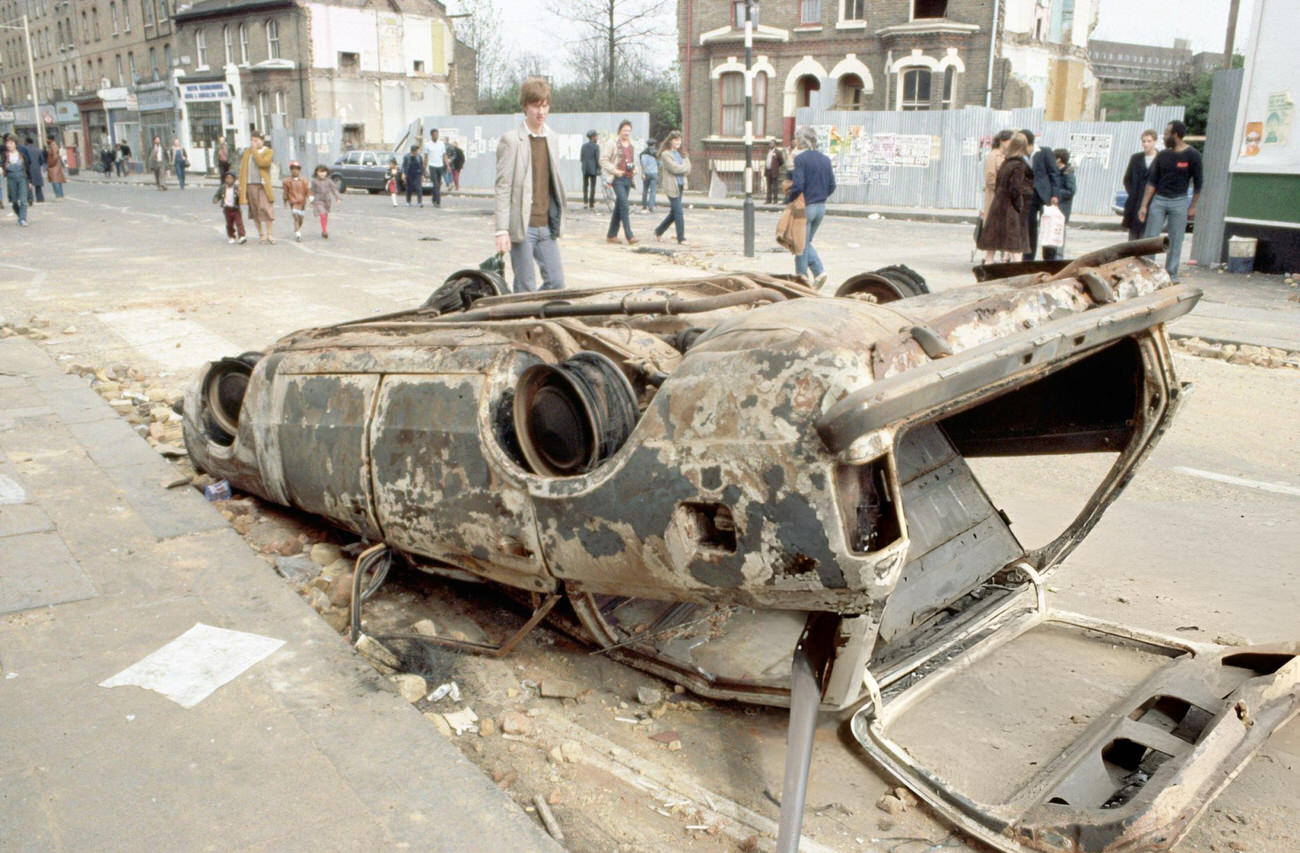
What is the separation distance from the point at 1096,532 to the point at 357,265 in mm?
11298

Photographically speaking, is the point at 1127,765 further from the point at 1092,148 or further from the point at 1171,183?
the point at 1092,148

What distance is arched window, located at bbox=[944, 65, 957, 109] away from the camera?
32.2 meters

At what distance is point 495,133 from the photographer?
3828cm

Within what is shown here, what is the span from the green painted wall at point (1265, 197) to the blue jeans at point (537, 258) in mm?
10556

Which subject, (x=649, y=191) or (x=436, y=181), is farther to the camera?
(x=436, y=181)

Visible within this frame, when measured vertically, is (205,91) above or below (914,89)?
above

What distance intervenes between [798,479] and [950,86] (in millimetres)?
33249

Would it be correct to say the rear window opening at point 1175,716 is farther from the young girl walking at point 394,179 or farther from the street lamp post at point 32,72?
the street lamp post at point 32,72

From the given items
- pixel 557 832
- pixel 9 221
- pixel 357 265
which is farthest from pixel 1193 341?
pixel 9 221

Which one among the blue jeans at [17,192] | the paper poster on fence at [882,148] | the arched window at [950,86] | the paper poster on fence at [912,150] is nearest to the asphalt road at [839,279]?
the blue jeans at [17,192]

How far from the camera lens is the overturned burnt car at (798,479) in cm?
235

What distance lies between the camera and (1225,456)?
18.9ft

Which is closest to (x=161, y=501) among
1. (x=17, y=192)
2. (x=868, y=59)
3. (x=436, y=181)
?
(x=17, y=192)

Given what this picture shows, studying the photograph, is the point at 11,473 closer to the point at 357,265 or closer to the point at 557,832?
the point at 557,832
